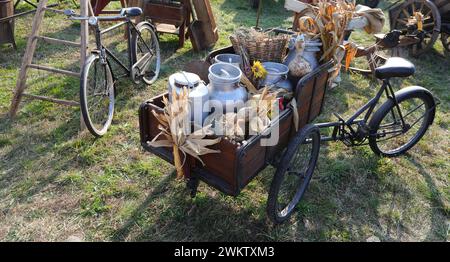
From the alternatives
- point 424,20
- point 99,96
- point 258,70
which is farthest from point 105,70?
point 424,20

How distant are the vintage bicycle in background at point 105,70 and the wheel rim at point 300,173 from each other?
2.06 meters

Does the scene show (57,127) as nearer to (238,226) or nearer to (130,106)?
(130,106)

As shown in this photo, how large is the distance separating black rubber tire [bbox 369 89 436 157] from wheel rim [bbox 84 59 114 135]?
2776 millimetres

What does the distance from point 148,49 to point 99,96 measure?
48.3 inches

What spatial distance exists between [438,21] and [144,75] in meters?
4.64

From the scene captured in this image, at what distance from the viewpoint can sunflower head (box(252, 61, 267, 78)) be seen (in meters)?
2.55

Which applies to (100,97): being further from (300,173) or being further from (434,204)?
(434,204)

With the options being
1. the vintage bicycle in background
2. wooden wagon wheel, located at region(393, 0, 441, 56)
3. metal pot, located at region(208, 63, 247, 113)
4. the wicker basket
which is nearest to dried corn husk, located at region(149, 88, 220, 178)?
metal pot, located at region(208, 63, 247, 113)

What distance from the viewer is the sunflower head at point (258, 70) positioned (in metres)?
2.55

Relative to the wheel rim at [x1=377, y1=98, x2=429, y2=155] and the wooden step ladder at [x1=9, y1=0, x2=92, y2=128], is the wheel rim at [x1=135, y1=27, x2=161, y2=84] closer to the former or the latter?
the wooden step ladder at [x1=9, y1=0, x2=92, y2=128]

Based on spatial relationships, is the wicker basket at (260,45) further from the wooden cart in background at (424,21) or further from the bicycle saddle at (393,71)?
the wooden cart in background at (424,21)

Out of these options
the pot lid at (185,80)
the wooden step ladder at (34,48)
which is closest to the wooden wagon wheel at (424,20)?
the pot lid at (185,80)

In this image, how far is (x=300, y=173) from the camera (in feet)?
8.80

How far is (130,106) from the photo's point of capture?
14.0 feet
